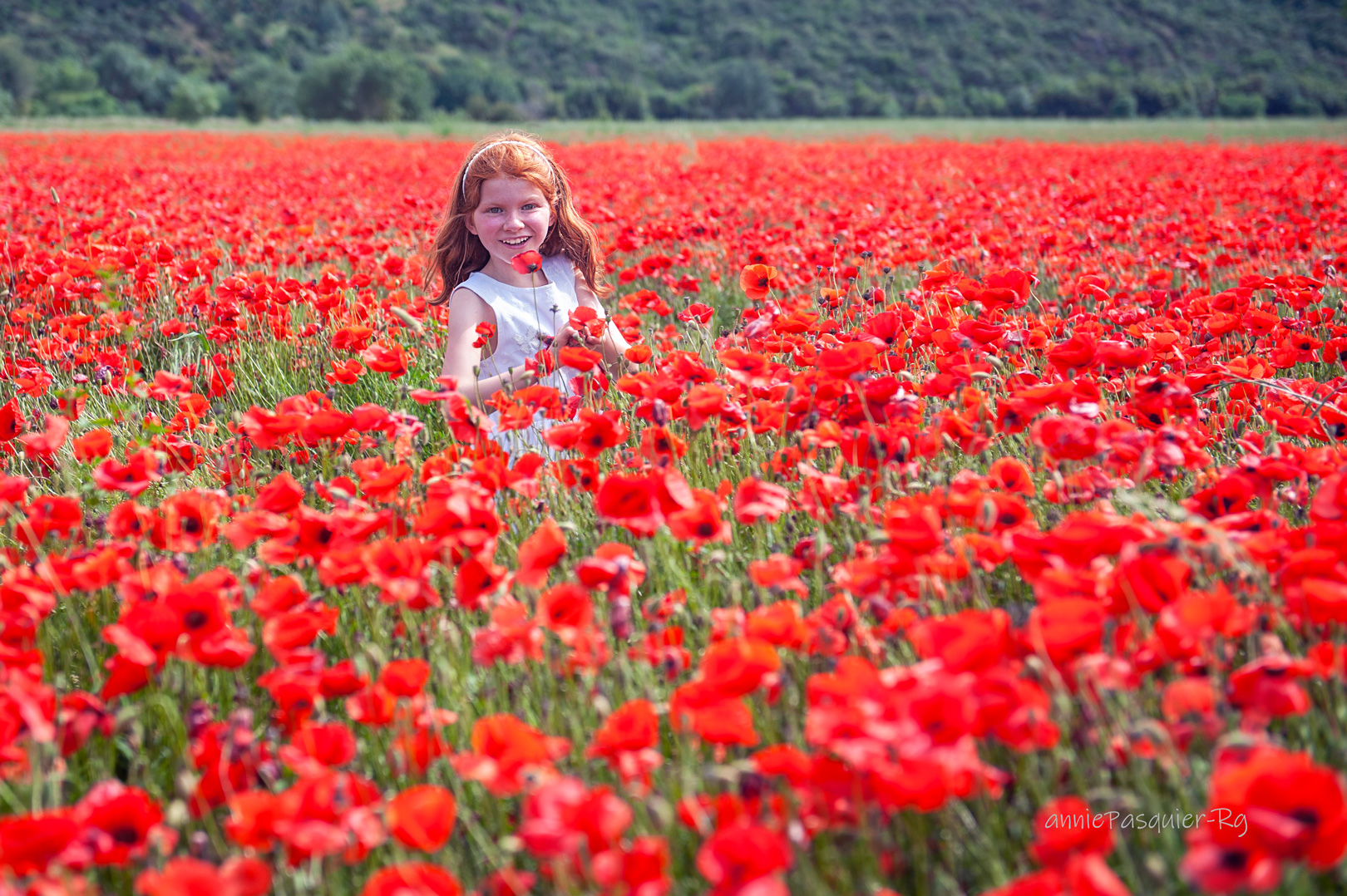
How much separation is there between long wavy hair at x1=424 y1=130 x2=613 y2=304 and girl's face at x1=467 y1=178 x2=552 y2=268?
1.5 inches

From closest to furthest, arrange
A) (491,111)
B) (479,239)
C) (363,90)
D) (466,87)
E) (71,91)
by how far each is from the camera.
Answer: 1. (479,239)
2. (363,90)
3. (491,111)
4. (71,91)
5. (466,87)

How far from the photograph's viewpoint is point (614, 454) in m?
2.64

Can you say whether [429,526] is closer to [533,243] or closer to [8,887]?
[8,887]

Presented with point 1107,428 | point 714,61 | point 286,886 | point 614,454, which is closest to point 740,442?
point 614,454

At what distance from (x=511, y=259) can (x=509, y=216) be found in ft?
0.65

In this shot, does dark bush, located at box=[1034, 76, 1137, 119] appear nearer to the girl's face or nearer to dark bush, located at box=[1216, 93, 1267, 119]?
dark bush, located at box=[1216, 93, 1267, 119]

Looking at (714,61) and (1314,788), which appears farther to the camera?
(714,61)

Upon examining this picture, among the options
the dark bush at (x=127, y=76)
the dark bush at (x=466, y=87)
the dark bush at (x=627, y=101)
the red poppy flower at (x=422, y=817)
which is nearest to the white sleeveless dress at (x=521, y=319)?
the red poppy flower at (x=422, y=817)

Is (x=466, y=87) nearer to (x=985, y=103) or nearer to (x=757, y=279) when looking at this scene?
(x=985, y=103)

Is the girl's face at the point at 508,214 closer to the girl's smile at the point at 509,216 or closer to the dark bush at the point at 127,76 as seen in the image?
the girl's smile at the point at 509,216

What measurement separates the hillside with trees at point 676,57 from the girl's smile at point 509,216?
3891 cm

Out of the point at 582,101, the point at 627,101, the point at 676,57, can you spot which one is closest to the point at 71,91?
the point at 582,101

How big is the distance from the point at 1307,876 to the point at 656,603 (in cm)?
101

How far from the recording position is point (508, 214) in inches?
142
